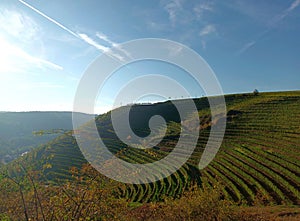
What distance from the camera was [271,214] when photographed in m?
14.3

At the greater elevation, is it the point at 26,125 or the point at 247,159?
the point at 26,125

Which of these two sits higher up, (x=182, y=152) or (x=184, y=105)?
(x=184, y=105)

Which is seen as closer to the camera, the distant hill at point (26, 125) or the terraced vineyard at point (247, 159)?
the terraced vineyard at point (247, 159)

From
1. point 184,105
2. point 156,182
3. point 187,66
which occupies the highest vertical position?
point 184,105

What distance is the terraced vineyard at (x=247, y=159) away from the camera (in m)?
23.9

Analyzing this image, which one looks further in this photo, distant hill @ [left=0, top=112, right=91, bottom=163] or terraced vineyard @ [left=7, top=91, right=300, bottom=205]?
distant hill @ [left=0, top=112, right=91, bottom=163]

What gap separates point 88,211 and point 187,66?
5.55 metres

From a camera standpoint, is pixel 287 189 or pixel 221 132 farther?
pixel 221 132

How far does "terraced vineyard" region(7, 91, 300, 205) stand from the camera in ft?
78.6

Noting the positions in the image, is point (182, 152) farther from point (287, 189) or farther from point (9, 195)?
point (9, 195)

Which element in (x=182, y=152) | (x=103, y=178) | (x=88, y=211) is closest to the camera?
(x=88, y=211)

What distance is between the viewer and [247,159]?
31953mm

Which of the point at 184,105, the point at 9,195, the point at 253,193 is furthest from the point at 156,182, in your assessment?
the point at 184,105

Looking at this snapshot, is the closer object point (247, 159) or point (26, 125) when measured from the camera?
point (247, 159)
